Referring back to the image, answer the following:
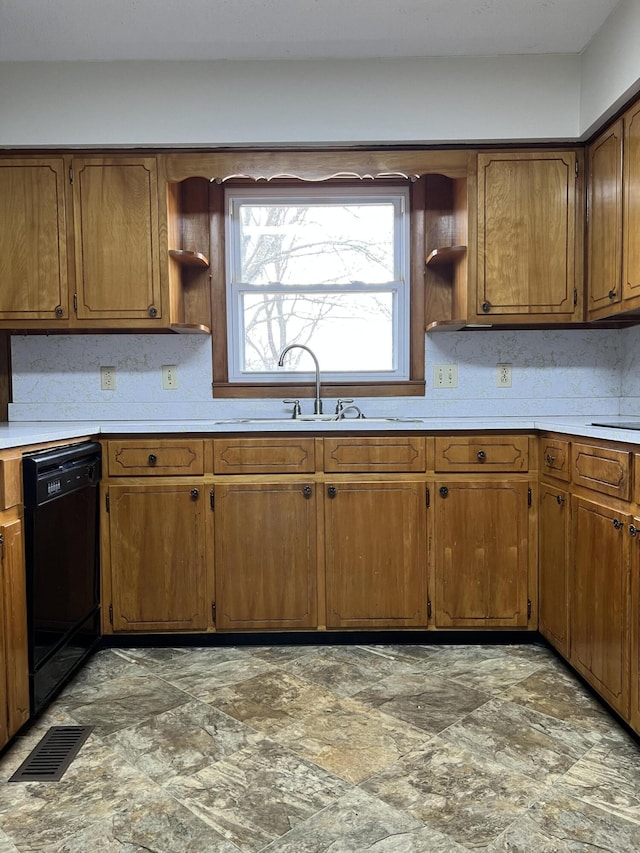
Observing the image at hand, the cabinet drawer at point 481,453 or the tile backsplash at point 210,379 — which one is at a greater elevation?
the tile backsplash at point 210,379

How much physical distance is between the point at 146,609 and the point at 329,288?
174 cm

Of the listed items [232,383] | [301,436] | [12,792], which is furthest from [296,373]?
[12,792]

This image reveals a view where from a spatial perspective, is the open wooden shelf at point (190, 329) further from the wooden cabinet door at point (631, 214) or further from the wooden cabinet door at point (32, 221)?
the wooden cabinet door at point (631, 214)

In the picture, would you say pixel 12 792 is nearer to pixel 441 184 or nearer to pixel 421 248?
pixel 421 248

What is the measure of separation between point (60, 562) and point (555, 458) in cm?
187

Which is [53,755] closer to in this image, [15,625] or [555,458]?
[15,625]

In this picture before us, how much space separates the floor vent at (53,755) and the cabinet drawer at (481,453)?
161 centimetres

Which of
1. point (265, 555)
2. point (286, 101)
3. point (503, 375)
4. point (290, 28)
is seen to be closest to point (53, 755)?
point (265, 555)

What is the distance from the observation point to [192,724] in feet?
6.38

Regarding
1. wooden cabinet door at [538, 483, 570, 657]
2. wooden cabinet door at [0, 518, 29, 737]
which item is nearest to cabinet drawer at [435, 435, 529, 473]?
A: wooden cabinet door at [538, 483, 570, 657]

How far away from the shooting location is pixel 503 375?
3.04 metres

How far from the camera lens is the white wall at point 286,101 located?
2650 millimetres

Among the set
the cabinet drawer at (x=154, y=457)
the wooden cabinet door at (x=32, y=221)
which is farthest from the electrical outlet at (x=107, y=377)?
the cabinet drawer at (x=154, y=457)

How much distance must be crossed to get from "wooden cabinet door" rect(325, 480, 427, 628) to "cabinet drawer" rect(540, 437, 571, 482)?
504mm
